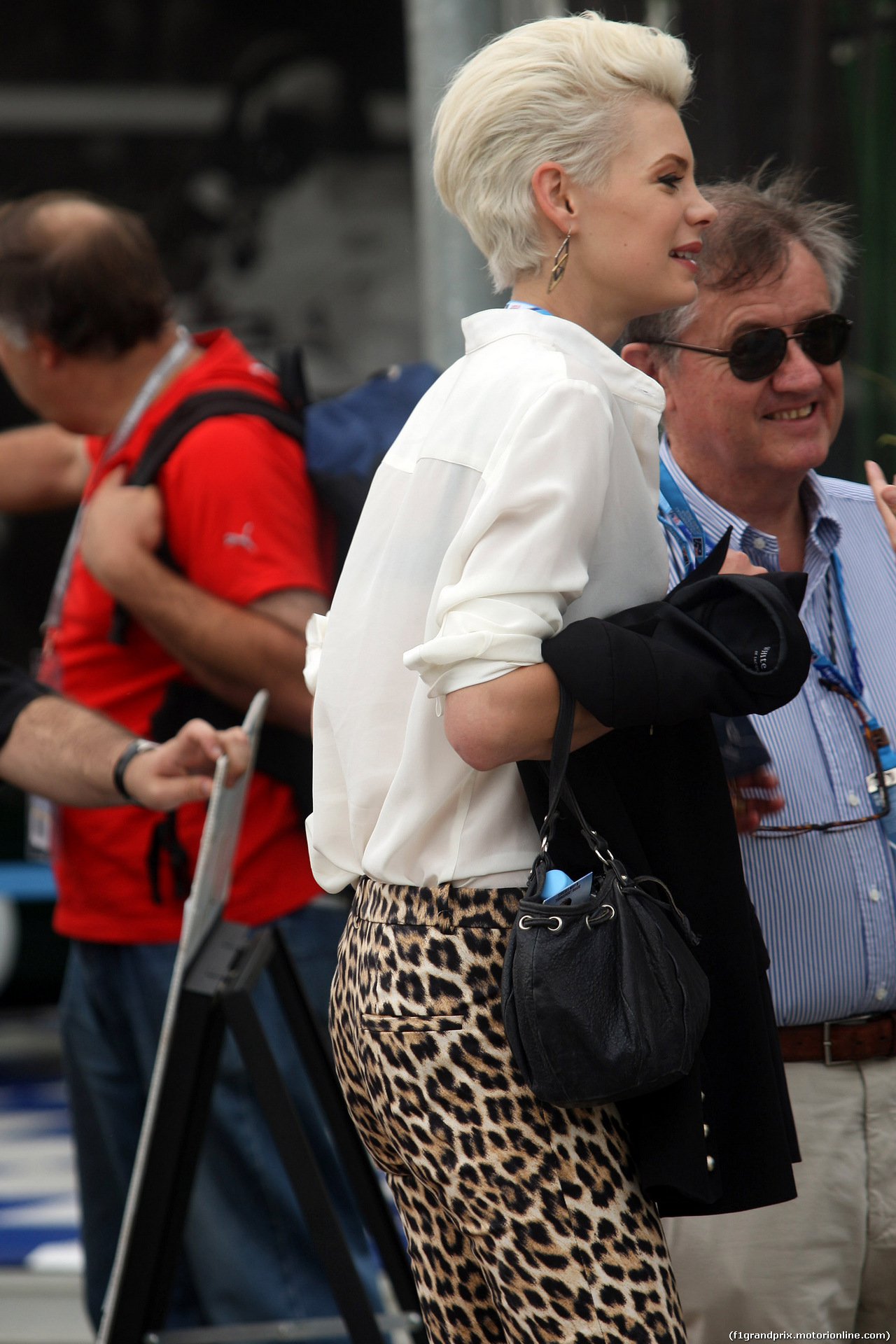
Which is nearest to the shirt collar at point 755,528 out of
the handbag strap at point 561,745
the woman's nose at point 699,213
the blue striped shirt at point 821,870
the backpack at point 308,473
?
the blue striped shirt at point 821,870

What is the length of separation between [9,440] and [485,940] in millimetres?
2571

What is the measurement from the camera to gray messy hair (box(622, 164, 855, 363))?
1802 millimetres

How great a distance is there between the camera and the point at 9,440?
3543 millimetres

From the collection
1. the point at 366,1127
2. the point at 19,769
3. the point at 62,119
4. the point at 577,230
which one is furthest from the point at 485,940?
the point at 62,119

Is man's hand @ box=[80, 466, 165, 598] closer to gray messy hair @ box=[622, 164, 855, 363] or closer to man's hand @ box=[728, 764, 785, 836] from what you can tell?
gray messy hair @ box=[622, 164, 855, 363]

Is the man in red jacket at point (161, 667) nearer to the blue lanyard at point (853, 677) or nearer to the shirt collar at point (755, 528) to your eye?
the shirt collar at point (755, 528)

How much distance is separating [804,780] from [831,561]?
31cm

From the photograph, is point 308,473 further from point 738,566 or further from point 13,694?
point 738,566

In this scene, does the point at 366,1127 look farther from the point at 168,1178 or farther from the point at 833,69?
the point at 833,69

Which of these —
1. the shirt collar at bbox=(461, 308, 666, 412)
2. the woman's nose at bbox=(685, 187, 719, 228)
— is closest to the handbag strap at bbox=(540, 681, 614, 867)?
the shirt collar at bbox=(461, 308, 666, 412)

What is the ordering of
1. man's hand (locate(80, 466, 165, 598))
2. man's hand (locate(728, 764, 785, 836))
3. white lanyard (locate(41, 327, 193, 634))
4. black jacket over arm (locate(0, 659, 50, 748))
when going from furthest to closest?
white lanyard (locate(41, 327, 193, 634))
black jacket over arm (locate(0, 659, 50, 748))
man's hand (locate(80, 466, 165, 598))
man's hand (locate(728, 764, 785, 836))

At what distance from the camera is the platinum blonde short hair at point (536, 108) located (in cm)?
148

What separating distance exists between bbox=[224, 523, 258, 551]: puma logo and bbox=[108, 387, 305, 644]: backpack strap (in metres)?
0.19

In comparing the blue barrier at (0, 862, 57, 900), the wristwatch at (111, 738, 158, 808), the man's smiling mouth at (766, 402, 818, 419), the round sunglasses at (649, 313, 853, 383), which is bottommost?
the blue barrier at (0, 862, 57, 900)
